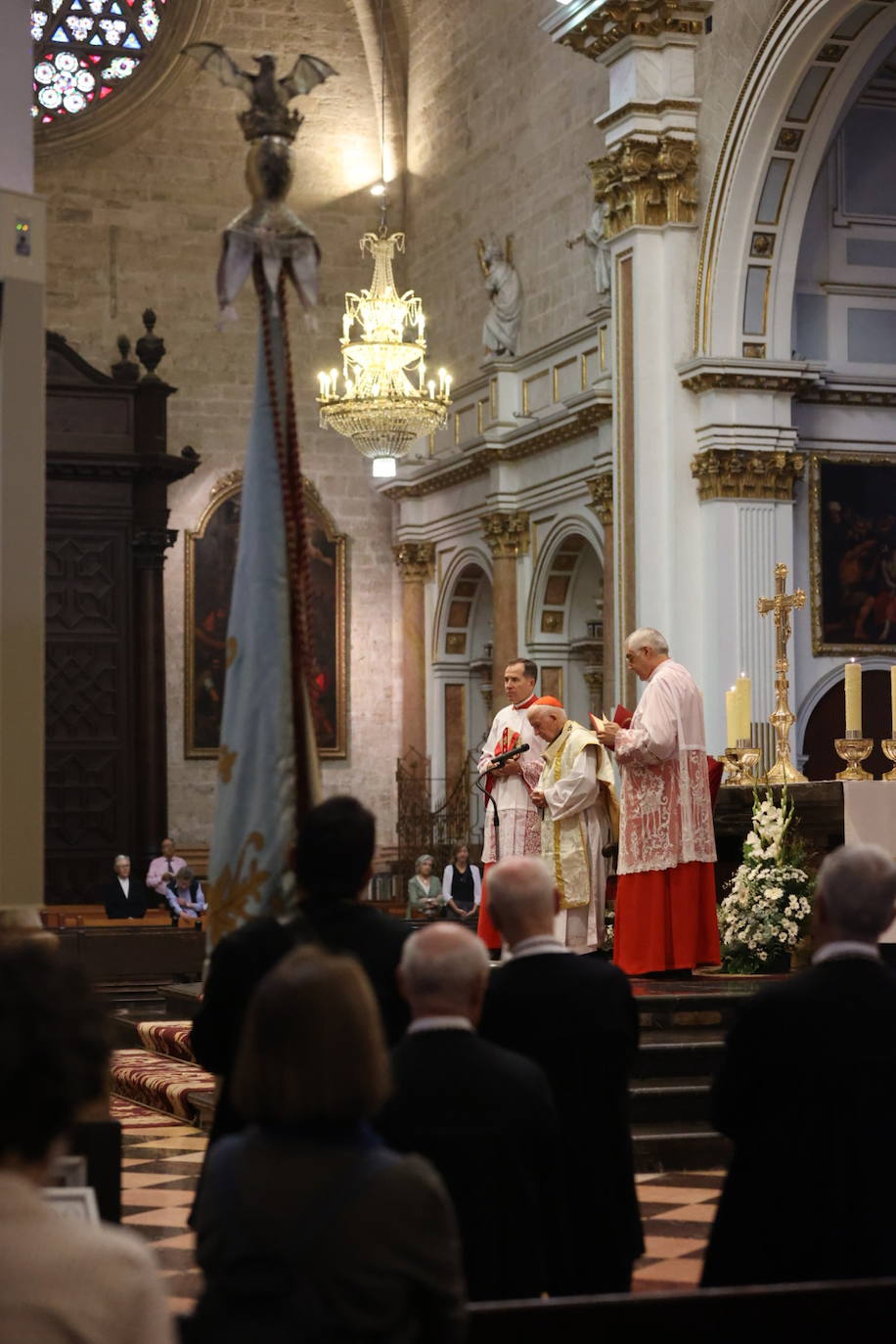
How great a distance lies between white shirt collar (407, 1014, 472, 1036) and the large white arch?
1255 centimetres

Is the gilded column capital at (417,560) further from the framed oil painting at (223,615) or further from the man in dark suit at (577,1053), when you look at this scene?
the man in dark suit at (577,1053)

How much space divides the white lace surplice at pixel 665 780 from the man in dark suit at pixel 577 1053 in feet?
15.9

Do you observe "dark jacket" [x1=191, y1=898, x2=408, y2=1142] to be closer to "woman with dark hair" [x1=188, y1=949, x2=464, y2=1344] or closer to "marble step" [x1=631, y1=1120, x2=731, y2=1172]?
"woman with dark hair" [x1=188, y1=949, x2=464, y2=1344]

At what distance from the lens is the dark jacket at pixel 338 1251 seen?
2.46 m

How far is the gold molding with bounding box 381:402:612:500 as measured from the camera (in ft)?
62.9

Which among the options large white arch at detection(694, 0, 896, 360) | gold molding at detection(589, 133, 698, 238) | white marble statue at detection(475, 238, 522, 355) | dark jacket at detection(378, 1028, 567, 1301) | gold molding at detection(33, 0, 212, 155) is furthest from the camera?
gold molding at detection(33, 0, 212, 155)

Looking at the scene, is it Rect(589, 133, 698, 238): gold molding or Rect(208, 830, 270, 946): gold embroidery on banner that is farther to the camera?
Rect(589, 133, 698, 238): gold molding

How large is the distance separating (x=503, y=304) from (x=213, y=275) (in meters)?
4.96

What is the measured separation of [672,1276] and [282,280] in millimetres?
2976

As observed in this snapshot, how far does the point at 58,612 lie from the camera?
808 inches

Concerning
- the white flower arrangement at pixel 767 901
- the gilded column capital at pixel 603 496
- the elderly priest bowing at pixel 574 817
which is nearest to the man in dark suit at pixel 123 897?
the gilded column capital at pixel 603 496

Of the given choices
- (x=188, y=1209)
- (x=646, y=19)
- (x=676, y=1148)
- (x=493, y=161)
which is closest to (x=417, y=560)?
(x=493, y=161)

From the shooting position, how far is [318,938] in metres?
3.92

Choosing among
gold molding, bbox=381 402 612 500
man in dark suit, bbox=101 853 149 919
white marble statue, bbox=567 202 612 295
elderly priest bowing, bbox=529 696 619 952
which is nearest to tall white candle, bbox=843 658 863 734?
elderly priest bowing, bbox=529 696 619 952
